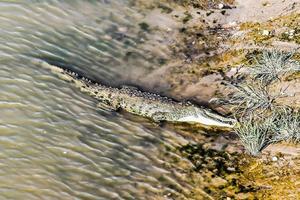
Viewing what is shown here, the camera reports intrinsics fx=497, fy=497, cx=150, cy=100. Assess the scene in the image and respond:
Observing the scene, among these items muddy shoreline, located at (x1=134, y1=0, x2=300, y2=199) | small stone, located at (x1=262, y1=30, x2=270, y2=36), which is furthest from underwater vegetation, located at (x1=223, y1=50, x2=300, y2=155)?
small stone, located at (x1=262, y1=30, x2=270, y2=36)

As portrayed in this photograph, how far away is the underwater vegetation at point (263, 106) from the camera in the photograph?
309 inches

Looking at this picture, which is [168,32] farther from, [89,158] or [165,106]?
[89,158]

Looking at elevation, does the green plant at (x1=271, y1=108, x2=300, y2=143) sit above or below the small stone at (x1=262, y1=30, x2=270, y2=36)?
below

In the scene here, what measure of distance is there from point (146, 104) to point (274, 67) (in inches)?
94.6

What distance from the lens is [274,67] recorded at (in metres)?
8.95

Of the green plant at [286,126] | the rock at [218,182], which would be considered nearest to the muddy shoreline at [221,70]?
the rock at [218,182]

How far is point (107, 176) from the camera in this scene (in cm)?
719

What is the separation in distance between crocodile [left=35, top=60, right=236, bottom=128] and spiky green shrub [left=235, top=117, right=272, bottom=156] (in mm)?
328

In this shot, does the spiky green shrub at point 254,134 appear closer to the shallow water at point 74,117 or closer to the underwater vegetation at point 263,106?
the underwater vegetation at point 263,106

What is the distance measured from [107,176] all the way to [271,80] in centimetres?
363

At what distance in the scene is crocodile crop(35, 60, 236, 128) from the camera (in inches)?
335

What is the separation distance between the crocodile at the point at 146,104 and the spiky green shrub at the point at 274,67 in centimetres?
120

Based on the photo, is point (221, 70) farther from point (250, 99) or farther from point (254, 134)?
point (254, 134)

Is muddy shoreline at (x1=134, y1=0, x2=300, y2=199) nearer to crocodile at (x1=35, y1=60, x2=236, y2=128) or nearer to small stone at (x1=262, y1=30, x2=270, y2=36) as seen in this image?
small stone at (x1=262, y1=30, x2=270, y2=36)
